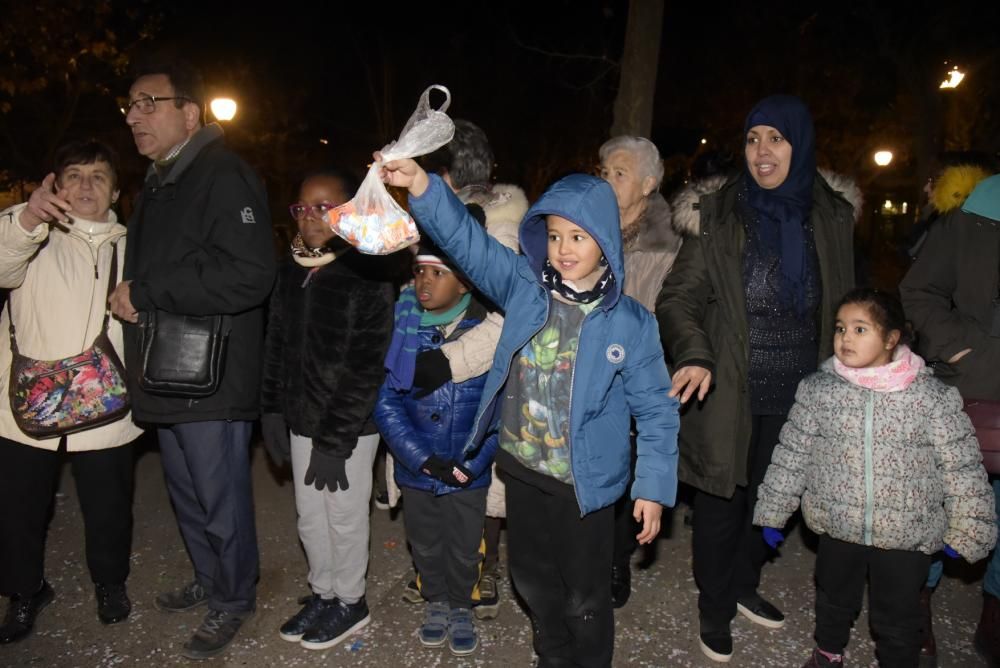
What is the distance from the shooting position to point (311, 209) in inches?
127

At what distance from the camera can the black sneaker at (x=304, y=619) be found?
3475 mm

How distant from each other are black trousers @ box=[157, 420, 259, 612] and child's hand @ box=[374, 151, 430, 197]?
160 cm

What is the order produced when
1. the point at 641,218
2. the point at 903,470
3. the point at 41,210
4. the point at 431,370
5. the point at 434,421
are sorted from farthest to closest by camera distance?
the point at 641,218, the point at 434,421, the point at 431,370, the point at 41,210, the point at 903,470

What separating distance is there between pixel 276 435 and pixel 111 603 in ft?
4.01

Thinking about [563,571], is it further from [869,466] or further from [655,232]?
[655,232]

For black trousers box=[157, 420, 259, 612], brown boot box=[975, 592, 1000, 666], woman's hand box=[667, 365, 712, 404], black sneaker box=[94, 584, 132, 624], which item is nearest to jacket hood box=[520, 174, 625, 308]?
woman's hand box=[667, 365, 712, 404]

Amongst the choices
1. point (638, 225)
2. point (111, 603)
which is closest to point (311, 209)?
point (638, 225)

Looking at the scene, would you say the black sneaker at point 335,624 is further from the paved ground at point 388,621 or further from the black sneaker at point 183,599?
the black sneaker at point 183,599

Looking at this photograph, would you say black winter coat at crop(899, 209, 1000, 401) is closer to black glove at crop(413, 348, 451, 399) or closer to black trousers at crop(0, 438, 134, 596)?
black glove at crop(413, 348, 451, 399)

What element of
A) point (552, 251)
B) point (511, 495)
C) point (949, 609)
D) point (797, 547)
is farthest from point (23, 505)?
point (949, 609)

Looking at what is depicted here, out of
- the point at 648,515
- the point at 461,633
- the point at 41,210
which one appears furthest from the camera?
the point at 461,633

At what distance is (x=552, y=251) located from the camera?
2.71 metres

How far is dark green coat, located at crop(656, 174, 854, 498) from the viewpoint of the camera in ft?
10.4

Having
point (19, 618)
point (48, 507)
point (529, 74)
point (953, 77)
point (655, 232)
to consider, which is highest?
point (529, 74)
